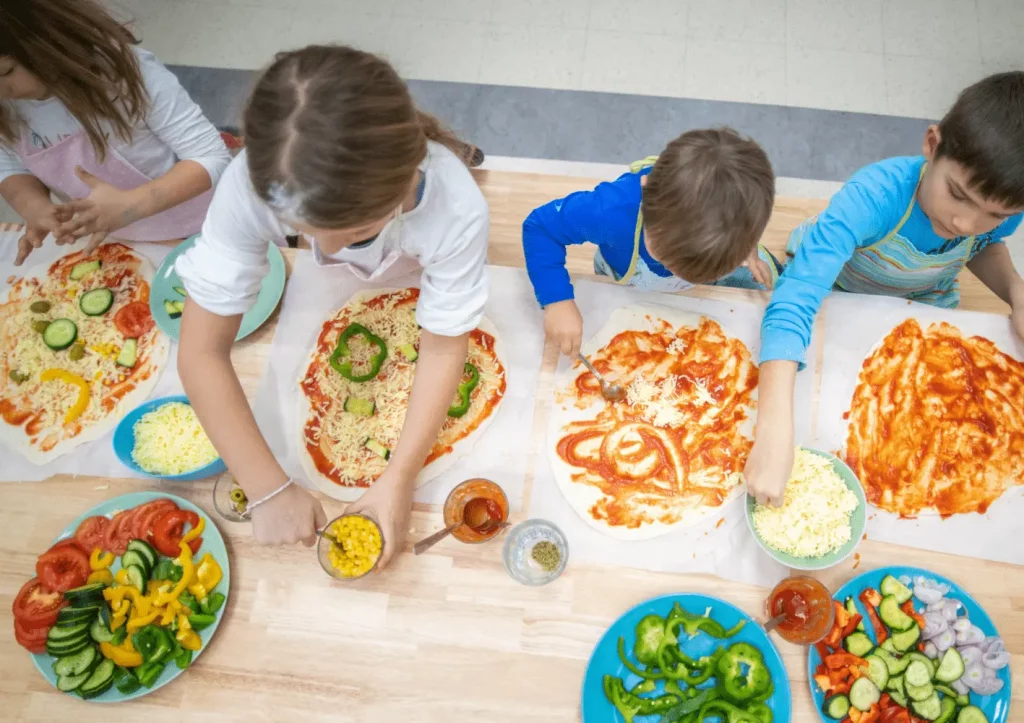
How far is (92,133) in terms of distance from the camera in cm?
172

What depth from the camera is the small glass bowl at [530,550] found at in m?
1.58

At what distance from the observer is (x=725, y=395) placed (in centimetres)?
179

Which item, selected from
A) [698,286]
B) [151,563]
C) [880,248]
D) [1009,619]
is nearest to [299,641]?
[151,563]

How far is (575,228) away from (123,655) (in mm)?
1515

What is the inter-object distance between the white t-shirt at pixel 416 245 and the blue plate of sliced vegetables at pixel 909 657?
1.13 m

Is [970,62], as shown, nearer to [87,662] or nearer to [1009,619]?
[1009,619]

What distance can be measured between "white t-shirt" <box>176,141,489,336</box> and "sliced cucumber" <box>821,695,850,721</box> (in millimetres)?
1166

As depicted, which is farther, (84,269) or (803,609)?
(84,269)

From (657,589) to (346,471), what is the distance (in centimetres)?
85

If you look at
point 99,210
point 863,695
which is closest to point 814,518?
point 863,695

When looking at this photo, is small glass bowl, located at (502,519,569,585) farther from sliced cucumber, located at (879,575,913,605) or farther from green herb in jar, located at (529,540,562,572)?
sliced cucumber, located at (879,575,913,605)

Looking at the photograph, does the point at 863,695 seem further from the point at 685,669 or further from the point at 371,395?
the point at 371,395

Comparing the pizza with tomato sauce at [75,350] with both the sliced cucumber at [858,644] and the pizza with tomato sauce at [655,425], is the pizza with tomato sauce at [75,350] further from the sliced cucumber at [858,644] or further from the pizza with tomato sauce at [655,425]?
the sliced cucumber at [858,644]

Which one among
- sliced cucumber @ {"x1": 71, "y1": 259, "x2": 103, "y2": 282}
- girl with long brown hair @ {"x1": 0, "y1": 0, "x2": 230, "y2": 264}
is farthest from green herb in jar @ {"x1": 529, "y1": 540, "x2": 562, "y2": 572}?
sliced cucumber @ {"x1": 71, "y1": 259, "x2": 103, "y2": 282}
